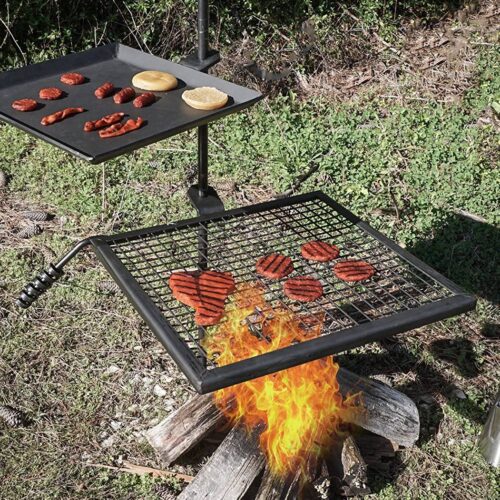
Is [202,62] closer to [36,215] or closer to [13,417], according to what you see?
[13,417]

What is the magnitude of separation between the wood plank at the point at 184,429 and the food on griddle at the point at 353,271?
2.64 ft

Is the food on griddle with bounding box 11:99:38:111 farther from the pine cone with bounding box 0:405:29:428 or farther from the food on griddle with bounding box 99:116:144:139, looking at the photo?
the pine cone with bounding box 0:405:29:428

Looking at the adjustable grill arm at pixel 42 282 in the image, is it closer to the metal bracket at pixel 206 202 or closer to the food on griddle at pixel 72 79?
the metal bracket at pixel 206 202

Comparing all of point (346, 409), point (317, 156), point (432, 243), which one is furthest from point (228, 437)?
point (317, 156)

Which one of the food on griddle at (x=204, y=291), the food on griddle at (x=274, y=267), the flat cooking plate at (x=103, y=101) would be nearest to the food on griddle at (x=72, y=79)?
the flat cooking plate at (x=103, y=101)

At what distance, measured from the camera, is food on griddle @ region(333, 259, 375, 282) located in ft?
9.18

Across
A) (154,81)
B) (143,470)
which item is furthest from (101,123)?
(143,470)

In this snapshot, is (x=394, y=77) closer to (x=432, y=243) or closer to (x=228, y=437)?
(x=432, y=243)

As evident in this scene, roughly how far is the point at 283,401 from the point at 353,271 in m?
0.62

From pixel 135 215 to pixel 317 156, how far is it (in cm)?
132

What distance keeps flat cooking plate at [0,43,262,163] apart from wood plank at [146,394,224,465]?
3.91 feet

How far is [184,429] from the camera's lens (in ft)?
10.3

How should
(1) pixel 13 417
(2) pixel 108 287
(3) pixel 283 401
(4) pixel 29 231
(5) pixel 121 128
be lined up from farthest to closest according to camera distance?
(4) pixel 29 231 < (2) pixel 108 287 < (1) pixel 13 417 < (3) pixel 283 401 < (5) pixel 121 128

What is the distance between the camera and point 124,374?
378 cm
